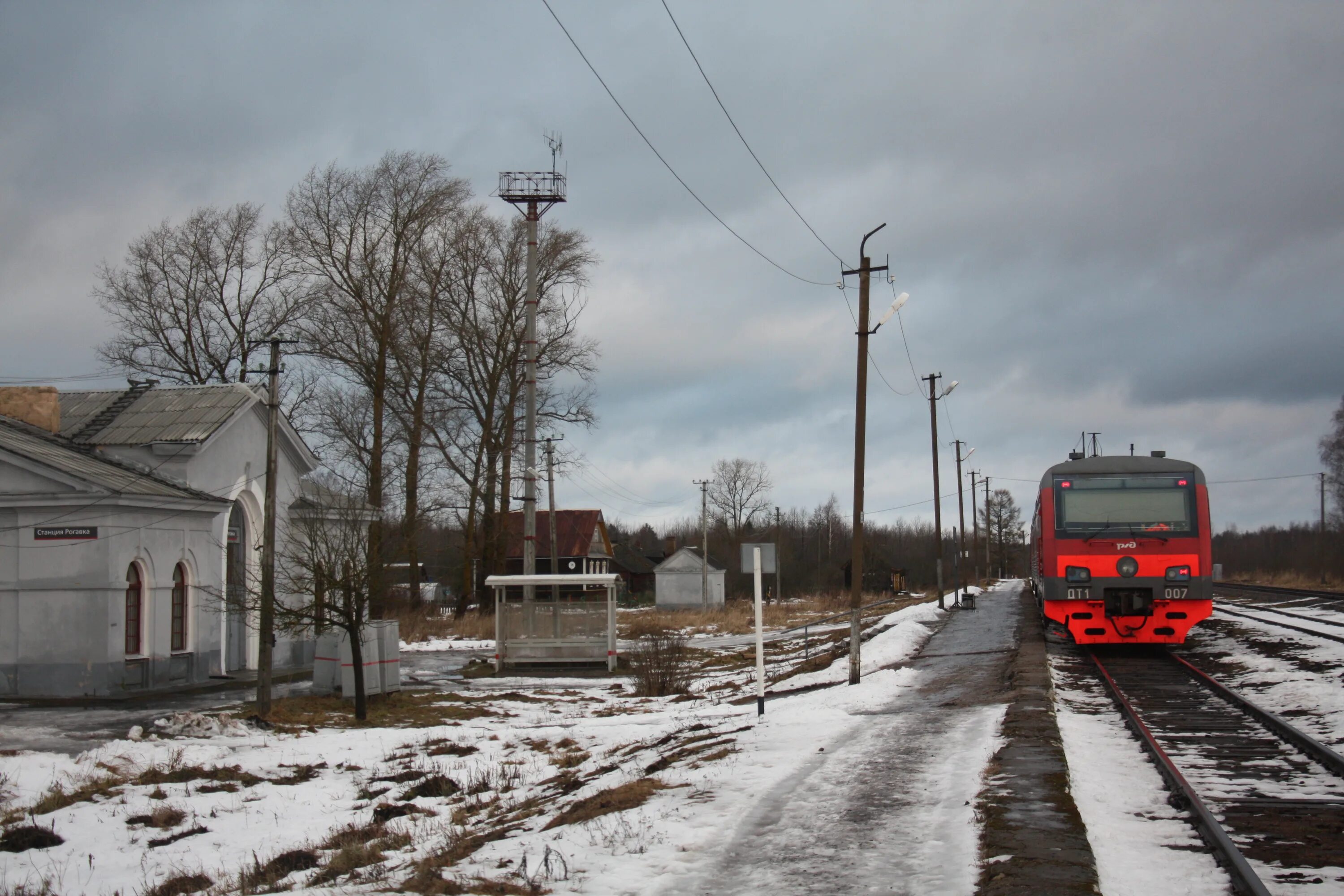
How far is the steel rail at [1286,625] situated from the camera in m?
20.0

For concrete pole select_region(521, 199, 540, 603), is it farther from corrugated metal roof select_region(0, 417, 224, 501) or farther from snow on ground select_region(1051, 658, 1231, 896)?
snow on ground select_region(1051, 658, 1231, 896)

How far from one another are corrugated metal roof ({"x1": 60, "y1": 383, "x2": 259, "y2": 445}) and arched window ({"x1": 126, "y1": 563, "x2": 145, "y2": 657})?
138 inches

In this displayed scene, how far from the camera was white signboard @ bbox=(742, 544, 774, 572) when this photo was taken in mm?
15562

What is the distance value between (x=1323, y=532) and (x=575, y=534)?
1833 inches

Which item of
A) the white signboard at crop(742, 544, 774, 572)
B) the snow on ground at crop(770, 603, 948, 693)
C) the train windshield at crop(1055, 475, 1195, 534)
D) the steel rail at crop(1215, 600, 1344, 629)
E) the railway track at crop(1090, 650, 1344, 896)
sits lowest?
the snow on ground at crop(770, 603, 948, 693)

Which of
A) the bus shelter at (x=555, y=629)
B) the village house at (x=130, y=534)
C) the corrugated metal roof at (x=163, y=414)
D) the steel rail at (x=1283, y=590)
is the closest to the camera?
the village house at (x=130, y=534)

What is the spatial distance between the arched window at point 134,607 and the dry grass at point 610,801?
16.8m

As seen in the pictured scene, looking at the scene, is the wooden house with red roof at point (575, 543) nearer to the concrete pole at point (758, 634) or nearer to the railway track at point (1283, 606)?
the railway track at point (1283, 606)

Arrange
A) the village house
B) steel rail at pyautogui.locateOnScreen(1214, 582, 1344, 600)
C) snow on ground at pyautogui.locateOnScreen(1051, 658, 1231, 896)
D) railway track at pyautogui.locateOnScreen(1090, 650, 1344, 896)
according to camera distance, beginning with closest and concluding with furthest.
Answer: snow on ground at pyautogui.locateOnScreen(1051, 658, 1231, 896) → railway track at pyautogui.locateOnScreen(1090, 650, 1344, 896) → the village house → steel rail at pyautogui.locateOnScreen(1214, 582, 1344, 600)

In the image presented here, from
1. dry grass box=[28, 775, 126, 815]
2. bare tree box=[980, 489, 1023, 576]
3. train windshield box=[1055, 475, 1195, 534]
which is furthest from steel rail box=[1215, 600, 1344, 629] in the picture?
bare tree box=[980, 489, 1023, 576]

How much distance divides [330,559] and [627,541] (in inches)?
3610

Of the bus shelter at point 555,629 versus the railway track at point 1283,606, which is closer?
the railway track at point 1283,606

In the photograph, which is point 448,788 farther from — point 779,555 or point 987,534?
point 987,534

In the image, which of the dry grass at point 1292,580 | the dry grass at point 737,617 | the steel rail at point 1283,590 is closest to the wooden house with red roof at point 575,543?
the dry grass at point 737,617
